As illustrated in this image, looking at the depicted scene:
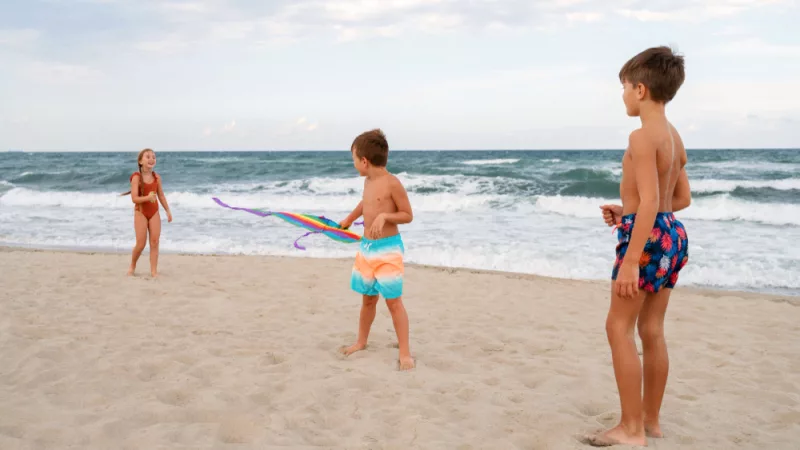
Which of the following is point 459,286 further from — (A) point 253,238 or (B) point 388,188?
(A) point 253,238

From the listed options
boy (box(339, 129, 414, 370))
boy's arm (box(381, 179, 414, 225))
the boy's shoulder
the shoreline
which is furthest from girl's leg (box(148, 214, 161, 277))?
the boy's shoulder

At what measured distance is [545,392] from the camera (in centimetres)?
368

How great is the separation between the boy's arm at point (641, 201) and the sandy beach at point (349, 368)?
0.93 metres

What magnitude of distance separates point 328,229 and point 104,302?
2500 millimetres

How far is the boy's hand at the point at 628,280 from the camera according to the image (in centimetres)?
250

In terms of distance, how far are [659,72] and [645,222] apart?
1.99ft

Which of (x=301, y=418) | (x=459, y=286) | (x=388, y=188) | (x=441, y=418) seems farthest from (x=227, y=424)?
(x=459, y=286)

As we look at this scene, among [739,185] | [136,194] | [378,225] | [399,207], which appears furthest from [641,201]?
[739,185]

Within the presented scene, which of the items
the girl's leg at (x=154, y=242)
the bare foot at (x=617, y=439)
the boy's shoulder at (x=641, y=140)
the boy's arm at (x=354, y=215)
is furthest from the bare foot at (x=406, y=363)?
the girl's leg at (x=154, y=242)

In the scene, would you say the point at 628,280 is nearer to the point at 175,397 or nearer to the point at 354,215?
the point at 354,215

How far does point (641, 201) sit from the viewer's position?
2.46 metres

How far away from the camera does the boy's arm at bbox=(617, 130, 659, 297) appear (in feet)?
8.02

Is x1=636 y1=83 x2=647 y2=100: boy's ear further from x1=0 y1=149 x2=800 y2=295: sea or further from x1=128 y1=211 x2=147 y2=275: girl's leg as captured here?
x1=128 y1=211 x2=147 y2=275: girl's leg

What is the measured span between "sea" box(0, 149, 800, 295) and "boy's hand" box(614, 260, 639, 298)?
556 cm
